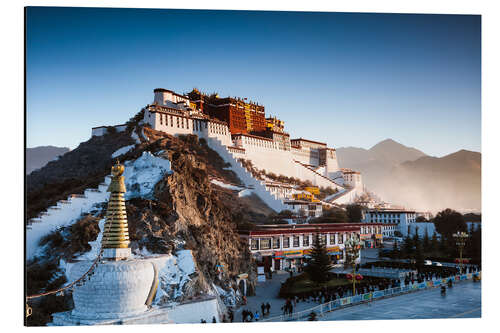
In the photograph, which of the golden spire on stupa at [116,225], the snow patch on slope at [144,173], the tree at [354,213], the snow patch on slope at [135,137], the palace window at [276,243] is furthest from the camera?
the tree at [354,213]

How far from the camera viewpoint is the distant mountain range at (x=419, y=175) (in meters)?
17.1

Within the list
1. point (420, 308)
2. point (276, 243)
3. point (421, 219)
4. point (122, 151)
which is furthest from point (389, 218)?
point (420, 308)

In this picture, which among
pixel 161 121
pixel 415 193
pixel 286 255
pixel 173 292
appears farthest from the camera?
pixel 161 121

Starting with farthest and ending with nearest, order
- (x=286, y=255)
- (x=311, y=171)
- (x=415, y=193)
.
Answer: (x=311, y=171), (x=415, y=193), (x=286, y=255)

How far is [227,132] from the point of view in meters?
36.1

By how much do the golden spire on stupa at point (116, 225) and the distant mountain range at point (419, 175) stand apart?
1074 centimetres

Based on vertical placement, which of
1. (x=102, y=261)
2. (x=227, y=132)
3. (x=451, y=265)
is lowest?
(x=451, y=265)

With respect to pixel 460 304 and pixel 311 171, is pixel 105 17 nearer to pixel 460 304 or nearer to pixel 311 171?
pixel 460 304

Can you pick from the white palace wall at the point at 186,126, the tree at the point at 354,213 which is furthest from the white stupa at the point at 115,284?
the tree at the point at 354,213

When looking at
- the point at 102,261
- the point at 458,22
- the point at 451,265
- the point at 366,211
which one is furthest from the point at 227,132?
the point at 102,261

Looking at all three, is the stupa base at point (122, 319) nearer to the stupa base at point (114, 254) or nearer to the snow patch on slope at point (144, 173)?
the stupa base at point (114, 254)

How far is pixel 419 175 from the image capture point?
952 inches

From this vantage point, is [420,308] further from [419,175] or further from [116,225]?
[419,175]

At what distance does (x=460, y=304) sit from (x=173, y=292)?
7.98m
